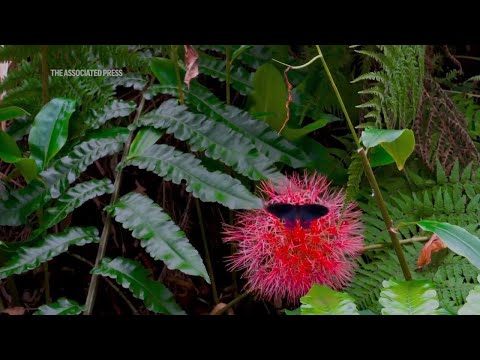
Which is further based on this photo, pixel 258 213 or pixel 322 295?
pixel 258 213

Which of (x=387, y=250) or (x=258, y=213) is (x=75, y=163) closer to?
(x=258, y=213)

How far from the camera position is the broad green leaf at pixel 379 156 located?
1.05 meters

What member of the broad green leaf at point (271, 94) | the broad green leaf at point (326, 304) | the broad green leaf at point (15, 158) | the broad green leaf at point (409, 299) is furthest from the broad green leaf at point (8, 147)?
the broad green leaf at point (409, 299)

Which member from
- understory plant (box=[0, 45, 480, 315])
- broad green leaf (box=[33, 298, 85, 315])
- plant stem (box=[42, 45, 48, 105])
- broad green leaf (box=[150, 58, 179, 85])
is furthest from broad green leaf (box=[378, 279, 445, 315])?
→ plant stem (box=[42, 45, 48, 105])

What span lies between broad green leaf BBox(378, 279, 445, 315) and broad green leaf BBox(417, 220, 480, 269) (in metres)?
0.07

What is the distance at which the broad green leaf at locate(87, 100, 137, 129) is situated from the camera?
1.20 m

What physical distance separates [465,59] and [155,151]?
0.84 m

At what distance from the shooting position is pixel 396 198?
1173mm

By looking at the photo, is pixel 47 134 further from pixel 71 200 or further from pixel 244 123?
pixel 244 123

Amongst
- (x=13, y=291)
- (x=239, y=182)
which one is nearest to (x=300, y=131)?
(x=239, y=182)

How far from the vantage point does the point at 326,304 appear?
0.85 m

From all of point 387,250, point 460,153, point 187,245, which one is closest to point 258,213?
point 187,245

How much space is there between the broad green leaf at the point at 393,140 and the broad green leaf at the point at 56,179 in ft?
1.76

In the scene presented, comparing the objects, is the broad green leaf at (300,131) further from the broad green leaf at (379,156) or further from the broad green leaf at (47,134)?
the broad green leaf at (47,134)
